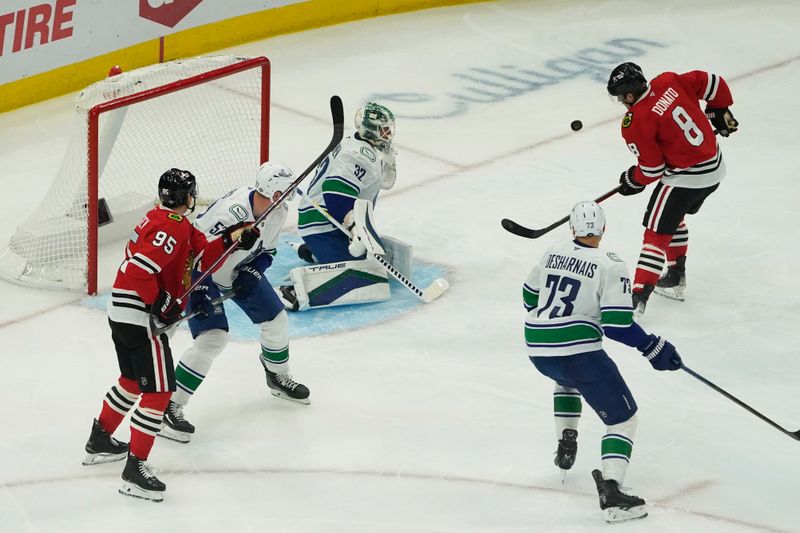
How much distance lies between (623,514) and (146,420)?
1.45 metres

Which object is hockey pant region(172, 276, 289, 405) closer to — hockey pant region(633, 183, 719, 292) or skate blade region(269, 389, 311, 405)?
skate blade region(269, 389, 311, 405)

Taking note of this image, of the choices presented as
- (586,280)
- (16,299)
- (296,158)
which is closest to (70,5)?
(296,158)

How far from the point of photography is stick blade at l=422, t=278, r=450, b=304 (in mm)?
5953

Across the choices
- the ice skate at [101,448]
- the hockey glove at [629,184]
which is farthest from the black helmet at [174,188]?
the hockey glove at [629,184]

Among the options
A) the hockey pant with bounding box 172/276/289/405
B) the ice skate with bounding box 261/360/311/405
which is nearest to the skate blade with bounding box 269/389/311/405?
the ice skate with bounding box 261/360/311/405

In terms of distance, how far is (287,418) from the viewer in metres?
5.01

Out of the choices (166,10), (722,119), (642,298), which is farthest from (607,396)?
(166,10)

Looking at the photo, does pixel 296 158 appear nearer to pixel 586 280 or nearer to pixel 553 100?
pixel 553 100

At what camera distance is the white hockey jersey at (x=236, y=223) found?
4762mm

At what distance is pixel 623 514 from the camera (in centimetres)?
429

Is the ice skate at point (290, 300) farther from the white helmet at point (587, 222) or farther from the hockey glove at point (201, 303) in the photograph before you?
the white helmet at point (587, 222)

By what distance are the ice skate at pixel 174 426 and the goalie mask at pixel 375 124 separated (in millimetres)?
1560

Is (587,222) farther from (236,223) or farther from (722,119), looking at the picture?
(722,119)

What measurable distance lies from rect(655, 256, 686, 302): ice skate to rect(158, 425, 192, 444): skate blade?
7.34ft
